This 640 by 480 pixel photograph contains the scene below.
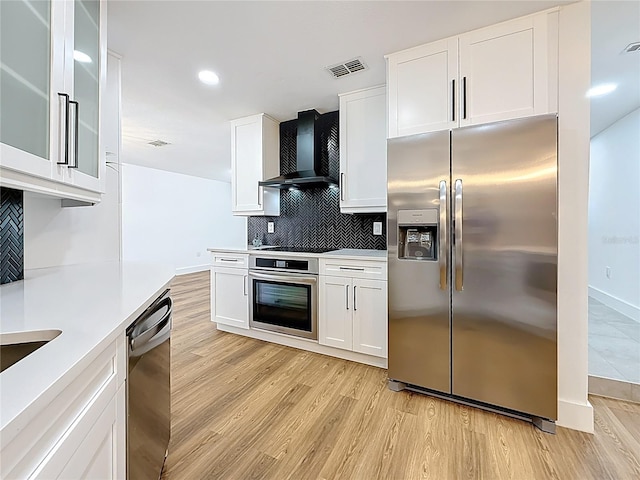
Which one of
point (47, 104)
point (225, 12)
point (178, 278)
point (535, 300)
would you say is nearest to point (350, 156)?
point (225, 12)

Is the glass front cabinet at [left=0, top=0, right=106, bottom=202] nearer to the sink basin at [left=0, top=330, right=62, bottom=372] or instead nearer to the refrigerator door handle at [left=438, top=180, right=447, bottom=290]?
the sink basin at [left=0, top=330, right=62, bottom=372]

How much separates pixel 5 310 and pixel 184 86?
2.48 meters

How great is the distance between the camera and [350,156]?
2.84 meters

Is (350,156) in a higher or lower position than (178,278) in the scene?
higher

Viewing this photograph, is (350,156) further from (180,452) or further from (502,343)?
(180,452)

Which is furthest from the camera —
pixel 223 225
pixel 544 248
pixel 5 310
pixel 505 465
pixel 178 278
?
pixel 223 225

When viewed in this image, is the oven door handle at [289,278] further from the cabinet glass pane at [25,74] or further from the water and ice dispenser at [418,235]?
the cabinet glass pane at [25,74]

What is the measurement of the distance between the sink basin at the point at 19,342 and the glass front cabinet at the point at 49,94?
0.50 meters

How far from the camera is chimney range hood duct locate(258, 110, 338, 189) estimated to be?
10.3ft

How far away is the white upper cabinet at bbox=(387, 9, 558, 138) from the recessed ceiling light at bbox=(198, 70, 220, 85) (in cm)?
151

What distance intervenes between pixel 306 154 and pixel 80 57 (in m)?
2.13

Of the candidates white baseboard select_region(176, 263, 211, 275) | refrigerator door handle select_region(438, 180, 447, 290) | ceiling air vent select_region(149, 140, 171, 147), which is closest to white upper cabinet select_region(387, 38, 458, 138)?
refrigerator door handle select_region(438, 180, 447, 290)

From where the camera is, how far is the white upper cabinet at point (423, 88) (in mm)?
1976

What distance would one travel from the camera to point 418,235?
209 cm
